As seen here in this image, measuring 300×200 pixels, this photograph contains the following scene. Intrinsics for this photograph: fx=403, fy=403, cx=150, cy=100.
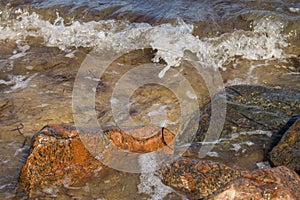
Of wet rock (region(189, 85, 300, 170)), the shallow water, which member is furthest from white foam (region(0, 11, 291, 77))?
wet rock (region(189, 85, 300, 170))

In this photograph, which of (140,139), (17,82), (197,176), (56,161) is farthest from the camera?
(17,82)

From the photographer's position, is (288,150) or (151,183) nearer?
(151,183)

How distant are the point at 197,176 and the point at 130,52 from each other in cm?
376

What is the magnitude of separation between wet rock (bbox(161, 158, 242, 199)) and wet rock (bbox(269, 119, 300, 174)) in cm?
47

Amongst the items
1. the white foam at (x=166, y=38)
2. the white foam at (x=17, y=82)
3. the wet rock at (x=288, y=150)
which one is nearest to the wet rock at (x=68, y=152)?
the wet rock at (x=288, y=150)

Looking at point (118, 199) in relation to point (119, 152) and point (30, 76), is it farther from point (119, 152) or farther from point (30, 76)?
point (30, 76)

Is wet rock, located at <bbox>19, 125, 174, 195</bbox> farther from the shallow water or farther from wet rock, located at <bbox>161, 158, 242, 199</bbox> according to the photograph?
wet rock, located at <bbox>161, 158, 242, 199</bbox>

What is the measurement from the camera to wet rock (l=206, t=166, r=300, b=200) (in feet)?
7.84

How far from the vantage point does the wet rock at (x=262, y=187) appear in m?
2.39

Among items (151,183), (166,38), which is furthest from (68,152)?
(166,38)

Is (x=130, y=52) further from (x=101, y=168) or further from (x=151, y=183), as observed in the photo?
(x=151, y=183)

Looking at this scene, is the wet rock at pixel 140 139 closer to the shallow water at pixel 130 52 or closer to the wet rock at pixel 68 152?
the wet rock at pixel 68 152

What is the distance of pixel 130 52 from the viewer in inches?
250

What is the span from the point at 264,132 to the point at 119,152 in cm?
137
